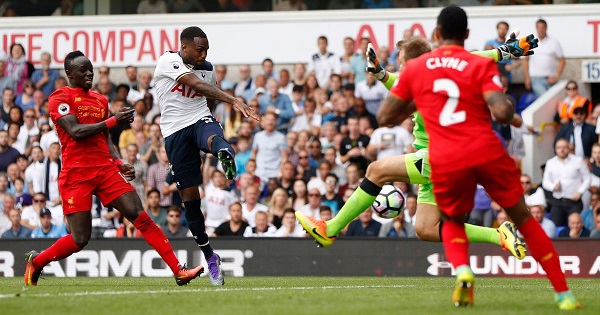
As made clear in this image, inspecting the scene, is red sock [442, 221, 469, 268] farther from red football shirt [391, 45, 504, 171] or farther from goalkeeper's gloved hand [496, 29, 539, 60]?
goalkeeper's gloved hand [496, 29, 539, 60]

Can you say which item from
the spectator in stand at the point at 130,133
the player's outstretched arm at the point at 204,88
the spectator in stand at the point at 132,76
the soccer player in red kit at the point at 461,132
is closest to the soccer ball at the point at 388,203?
the player's outstretched arm at the point at 204,88

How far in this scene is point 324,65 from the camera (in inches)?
850

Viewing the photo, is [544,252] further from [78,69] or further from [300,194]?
[300,194]

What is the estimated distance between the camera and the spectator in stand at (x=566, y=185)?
58.6 ft

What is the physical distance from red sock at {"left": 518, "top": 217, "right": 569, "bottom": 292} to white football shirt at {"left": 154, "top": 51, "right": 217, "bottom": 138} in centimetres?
448

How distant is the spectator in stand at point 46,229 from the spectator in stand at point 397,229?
17.0ft

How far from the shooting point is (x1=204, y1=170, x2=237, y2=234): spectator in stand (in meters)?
19.2

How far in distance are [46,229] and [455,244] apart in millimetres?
11292

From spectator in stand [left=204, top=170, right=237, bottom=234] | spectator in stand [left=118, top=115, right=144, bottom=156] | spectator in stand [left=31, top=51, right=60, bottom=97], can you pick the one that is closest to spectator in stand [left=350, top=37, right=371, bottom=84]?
spectator in stand [left=204, top=170, right=237, bottom=234]

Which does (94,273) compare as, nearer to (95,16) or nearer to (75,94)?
(75,94)

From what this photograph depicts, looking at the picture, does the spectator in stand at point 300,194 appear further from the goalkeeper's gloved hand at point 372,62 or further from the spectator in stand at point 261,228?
the goalkeeper's gloved hand at point 372,62

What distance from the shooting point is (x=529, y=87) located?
2088cm

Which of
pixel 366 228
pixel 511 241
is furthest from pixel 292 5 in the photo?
pixel 511 241

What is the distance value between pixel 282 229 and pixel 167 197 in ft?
7.94
